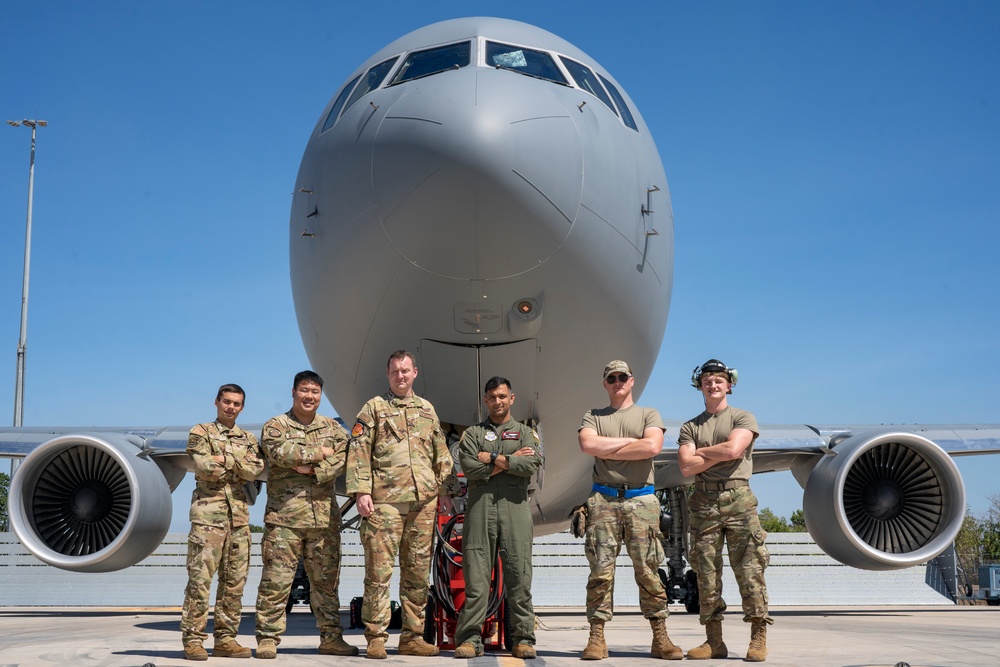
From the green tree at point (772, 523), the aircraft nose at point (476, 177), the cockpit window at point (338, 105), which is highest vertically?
the cockpit window at point (338, 105)

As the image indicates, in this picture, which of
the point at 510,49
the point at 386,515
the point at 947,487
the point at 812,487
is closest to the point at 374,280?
the point at 386,515

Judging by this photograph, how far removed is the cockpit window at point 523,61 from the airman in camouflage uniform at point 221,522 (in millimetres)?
3125

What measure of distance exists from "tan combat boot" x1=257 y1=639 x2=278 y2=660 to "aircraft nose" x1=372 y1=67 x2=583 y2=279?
2.51 m

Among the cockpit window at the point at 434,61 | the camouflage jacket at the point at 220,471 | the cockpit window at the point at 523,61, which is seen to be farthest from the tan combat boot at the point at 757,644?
the cockpit window at the point at 434,61

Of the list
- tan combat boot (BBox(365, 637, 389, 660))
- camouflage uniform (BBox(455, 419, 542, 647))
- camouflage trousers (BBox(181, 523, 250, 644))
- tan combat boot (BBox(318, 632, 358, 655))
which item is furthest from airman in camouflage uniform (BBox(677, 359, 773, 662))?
camouflage trousers (BBox(181, 523, 250, 644))

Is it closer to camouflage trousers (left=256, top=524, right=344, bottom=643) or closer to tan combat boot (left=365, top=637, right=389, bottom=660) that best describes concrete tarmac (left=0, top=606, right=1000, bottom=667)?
tan combat boot (left=365, top=637, right=389, bottom=660)

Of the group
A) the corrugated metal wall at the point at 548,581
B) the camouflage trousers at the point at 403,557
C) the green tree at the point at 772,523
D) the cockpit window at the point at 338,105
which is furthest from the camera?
the green tree at the point at 772,523

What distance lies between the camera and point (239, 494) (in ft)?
20.2

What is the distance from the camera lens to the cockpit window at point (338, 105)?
7652mm

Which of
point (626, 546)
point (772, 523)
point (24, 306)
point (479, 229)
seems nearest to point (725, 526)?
point (626, 546)

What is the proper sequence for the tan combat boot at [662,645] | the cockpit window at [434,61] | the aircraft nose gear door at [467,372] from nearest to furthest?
1. the tan combat boot at [662,645]
2. the aircraft nose gear door at [467,372]
3. the cockpit window at [434,61]

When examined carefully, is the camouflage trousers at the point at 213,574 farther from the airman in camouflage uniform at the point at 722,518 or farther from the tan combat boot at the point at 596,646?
the airman in camouflage uniform at the point at 722,518

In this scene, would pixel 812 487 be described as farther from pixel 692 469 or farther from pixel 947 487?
pixel 692 469

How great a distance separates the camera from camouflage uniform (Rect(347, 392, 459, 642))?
5660 millimetres
